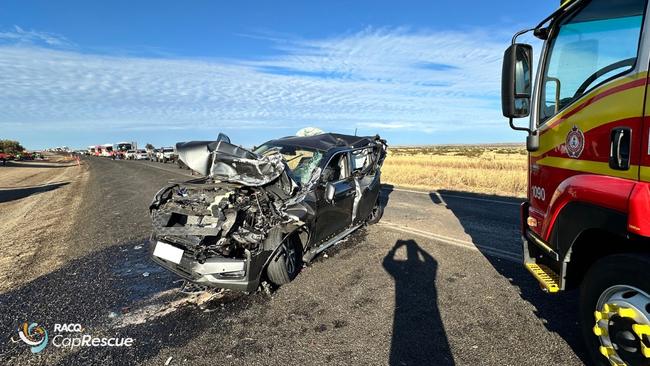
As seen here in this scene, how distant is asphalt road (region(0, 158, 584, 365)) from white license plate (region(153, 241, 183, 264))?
0.55 m

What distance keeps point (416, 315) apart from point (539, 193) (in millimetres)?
1665

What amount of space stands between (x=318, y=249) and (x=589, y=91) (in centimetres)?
340

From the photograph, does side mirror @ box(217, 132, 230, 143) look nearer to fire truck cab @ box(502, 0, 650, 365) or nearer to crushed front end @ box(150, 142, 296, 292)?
crushed front end @ box(150, 142, 296, 292)

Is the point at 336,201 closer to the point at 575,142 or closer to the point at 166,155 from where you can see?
the point at 575,142

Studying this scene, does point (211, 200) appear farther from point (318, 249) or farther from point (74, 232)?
point (74, 232)

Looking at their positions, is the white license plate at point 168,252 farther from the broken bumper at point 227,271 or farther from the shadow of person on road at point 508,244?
the shadow of person on road at point 508,244

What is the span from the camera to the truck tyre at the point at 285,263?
4.31 meters

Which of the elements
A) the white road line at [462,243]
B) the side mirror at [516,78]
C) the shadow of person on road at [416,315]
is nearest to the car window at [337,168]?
the shadow of person on road at [416,315]

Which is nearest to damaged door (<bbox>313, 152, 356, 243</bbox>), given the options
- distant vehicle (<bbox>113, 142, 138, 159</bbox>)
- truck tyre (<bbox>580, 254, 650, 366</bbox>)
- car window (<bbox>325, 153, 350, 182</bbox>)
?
car window (<bbox>325, 153, 350, 182</bbox>)

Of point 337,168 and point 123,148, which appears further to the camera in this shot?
point 123,148

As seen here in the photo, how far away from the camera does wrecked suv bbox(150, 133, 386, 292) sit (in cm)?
390

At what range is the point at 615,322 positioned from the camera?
2412 millimetres

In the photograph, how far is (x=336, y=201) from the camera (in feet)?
18.1

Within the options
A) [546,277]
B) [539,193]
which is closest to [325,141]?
[539,193]
